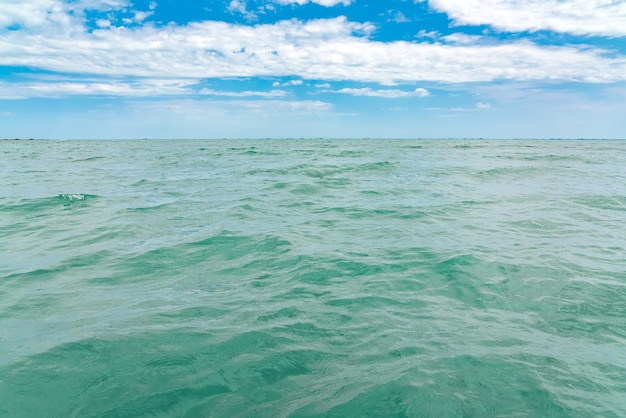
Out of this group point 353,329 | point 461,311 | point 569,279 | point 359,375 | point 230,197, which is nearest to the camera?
point 359,375

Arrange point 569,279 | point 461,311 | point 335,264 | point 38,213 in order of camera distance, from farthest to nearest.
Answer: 1. point 38,213
2. point 335,264
3. point 569,279
4. point 461,311

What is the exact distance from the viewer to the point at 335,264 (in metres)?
7.86

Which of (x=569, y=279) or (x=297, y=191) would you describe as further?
(x=297, y=191)

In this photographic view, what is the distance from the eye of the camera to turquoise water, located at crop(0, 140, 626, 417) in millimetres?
4012

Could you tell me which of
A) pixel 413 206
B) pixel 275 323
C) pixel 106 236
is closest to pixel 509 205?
pixel 413 206

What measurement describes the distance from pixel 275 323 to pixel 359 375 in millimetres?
1552

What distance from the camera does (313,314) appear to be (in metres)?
5.75

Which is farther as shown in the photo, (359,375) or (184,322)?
(184,322)

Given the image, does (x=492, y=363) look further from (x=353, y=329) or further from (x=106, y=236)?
(x=106, y=236)

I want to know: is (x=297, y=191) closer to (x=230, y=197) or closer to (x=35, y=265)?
(x=230, y=197)

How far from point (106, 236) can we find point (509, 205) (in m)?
13.0

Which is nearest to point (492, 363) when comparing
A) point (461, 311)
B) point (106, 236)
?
point (461, 311)

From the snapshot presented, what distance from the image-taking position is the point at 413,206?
554 inches

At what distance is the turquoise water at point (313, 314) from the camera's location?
4.01 metres
